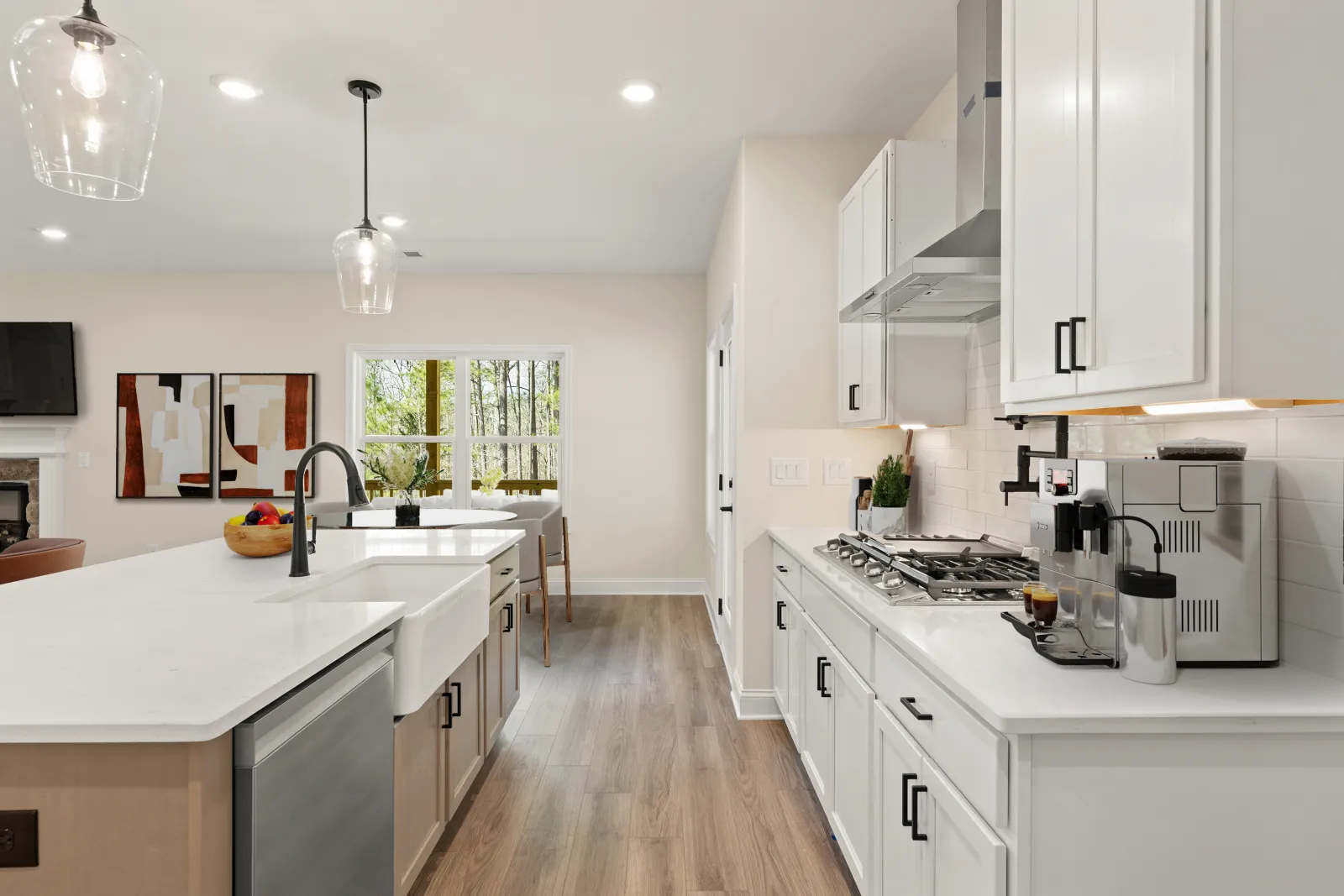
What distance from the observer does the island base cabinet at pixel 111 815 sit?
0.97m

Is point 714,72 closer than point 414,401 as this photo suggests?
Yes

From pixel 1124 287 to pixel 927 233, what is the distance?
1426mm

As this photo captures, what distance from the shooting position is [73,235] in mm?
4961

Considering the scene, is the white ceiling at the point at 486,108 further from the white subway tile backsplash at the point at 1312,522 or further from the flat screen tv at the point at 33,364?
the white subway tile backsplash at the point at 1312,522

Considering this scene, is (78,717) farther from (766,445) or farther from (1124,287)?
(766,445)

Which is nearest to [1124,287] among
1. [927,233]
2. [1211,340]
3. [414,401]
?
[1211,340]

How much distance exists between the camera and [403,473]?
426 cm

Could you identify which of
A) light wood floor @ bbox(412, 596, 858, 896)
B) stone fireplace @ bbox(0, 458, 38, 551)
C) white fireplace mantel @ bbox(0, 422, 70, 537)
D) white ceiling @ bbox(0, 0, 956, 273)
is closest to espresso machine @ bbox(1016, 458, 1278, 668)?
light wood floor @ bbox(412, 596, 858, 896)

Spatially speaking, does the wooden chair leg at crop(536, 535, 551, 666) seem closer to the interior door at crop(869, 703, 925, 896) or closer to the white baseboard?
the white baseboard

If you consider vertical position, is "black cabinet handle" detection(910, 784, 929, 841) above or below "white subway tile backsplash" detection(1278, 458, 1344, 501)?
below

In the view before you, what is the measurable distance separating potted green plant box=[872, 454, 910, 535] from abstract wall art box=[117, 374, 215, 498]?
5549mm

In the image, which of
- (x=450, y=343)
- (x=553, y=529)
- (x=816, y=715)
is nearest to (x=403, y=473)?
(x=553, y=529)

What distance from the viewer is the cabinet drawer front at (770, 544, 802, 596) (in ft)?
9.17

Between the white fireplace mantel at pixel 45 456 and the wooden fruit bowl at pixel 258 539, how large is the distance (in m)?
5.14
